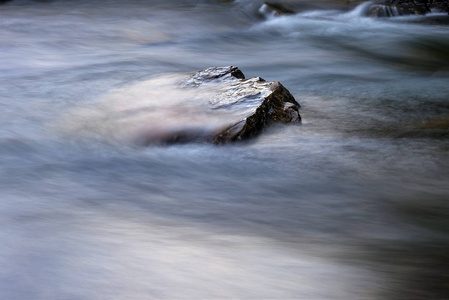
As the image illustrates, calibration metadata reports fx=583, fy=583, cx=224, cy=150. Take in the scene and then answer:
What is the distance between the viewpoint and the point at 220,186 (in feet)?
10.3

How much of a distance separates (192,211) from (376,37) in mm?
5905

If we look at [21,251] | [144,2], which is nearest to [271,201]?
[21,251]

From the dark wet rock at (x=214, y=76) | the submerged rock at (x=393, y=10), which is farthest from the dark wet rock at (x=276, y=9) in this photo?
the dark wet rock at (x=214, y=76)

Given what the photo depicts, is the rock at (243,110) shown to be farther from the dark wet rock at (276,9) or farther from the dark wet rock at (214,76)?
the dark wet rock at (276,9)

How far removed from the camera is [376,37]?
794cm

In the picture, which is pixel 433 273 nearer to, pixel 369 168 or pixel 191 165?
pixel 369 168

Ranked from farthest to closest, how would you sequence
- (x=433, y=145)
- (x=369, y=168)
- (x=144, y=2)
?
(x=144, y=2)
(x=433, y=145)
(x=369, y=168)

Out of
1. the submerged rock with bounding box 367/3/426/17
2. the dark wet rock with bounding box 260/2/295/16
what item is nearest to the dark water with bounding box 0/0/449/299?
the submerged rock with bounding box 367/3/426/17

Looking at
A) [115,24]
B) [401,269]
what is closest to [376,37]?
[115,24]

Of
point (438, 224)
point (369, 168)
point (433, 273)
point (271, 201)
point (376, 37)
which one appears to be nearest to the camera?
point (433, 273)

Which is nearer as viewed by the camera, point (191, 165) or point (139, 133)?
point (191, 165)

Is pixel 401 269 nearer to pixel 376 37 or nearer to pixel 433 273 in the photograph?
pixel 433 273

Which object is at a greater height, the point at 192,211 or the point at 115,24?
the point at 115,24

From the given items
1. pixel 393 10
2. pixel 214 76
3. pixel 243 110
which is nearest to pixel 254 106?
pixel 243 110
